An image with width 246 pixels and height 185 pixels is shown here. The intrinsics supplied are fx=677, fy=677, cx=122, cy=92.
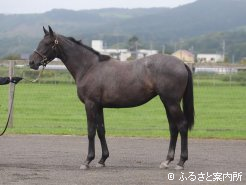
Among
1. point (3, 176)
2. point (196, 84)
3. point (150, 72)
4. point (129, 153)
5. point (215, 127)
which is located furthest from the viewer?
point (196, 84)

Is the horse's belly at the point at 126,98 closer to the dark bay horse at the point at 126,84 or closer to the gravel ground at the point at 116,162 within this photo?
the dark bay horse at the point at 126,84

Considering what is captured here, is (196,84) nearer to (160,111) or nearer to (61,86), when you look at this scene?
(160,111)

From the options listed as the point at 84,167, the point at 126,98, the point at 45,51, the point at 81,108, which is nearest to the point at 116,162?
the point at 84,167

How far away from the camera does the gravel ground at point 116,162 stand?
10.6 meters

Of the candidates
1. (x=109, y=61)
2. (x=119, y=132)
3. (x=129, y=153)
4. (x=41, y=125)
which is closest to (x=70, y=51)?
(x=109, y=61)

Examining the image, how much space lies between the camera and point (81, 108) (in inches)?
933

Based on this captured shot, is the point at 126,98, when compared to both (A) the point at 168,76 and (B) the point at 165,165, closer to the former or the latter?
(A) the point at 168,76

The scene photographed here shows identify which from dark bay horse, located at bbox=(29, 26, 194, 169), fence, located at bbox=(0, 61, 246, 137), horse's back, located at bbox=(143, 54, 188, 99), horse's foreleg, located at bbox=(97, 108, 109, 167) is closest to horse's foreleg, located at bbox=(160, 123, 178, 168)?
dark bay horse, located at bbox=(29, 26, 194, 169)

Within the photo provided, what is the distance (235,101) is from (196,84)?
8.15ft

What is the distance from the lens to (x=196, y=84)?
79.2ft

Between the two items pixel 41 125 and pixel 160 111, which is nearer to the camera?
pixel 41 125

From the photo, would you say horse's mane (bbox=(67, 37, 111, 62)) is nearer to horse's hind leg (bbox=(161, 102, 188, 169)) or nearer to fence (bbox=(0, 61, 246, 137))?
horse's hind leg (bbox=(161, 102, 188, 169))

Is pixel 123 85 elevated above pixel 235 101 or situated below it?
above

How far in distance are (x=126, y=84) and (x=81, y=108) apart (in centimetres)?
1184
